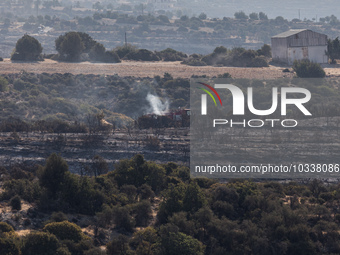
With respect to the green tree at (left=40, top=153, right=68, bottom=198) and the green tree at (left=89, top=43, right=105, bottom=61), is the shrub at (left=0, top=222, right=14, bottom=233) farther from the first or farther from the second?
the green tree at (left=89, top=43, right=105, bottom=61)

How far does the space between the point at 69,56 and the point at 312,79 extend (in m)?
28.9

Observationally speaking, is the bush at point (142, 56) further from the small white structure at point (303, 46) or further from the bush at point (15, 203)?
the bush at point (15, 203)

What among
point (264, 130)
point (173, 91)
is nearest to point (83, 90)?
point (173, 91)

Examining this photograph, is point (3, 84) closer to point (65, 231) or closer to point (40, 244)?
point (65, 231)

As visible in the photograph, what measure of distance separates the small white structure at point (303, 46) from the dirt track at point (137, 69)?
2.40 meters

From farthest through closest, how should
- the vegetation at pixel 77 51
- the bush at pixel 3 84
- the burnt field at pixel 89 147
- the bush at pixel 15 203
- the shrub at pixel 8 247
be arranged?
the vegetation at pixel 77 51 → the bush at pixel 3 84 → the burnt field at pixel 89 147 → the bush at pixel 15 203 → the shrub at pixel 8 247

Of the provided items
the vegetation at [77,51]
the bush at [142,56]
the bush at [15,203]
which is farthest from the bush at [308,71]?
the bush at [15,203]

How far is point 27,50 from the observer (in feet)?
229

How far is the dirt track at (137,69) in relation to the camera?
6194 centimetres

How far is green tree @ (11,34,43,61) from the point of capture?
69.8 metres

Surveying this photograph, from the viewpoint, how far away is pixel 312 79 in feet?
186

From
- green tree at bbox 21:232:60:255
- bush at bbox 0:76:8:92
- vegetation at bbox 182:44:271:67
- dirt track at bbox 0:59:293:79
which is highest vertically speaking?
vegetation at bbox 182:44:271:67

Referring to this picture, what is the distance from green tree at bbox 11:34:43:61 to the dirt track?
172cm

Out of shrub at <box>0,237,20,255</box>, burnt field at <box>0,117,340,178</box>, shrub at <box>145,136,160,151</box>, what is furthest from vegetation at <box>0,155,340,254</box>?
shrub at <box>145,136,160,151</box>
